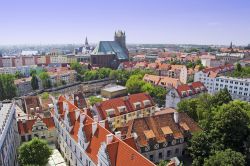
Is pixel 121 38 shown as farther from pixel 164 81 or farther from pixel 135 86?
pixel 135 86

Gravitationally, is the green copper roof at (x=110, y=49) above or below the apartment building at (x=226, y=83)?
above

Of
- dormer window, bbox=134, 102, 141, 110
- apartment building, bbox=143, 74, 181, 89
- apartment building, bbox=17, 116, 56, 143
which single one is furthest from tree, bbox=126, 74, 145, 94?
apartment building, bbox=17, 116, 56, 143

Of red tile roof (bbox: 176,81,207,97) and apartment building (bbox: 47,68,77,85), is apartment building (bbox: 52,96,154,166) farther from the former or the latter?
apartment building (bbox: 47,68,77,85)

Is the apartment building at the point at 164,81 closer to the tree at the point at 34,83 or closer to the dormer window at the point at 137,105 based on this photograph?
the dormer window at the point at 137,105

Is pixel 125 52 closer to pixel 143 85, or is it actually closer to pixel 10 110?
pixel 143 85

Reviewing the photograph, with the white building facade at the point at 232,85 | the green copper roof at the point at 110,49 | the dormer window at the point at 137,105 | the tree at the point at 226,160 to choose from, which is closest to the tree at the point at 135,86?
the white building facade at the point at 232,85

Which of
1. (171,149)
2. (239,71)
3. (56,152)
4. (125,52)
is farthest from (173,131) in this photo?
(125,52)
